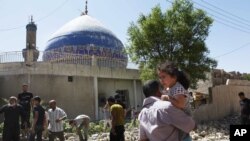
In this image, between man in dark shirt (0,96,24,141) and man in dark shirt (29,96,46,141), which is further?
man in dark shirt (29,96,46,141)

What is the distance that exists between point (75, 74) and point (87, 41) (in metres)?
6.14

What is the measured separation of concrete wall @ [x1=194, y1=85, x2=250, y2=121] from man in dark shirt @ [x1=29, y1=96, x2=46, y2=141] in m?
9.24

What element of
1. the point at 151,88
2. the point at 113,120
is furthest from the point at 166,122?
the point at 113,120

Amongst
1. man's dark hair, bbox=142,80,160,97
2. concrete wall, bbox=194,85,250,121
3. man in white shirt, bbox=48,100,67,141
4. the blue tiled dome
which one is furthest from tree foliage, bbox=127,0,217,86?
man's dark hair, bbox=142,80,160,97

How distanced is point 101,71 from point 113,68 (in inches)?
40.7

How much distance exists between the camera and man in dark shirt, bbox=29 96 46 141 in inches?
392

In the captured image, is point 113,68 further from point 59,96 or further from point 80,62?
point 59,96

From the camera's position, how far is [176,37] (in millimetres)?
17156

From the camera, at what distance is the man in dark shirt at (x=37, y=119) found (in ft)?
32.7

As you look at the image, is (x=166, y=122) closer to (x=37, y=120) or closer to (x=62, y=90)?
(x=37, y=120)

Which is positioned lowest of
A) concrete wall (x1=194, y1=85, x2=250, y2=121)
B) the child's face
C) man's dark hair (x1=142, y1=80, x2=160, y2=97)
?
concrete wall (x1=194, y1=85, x2=250, y2=121)

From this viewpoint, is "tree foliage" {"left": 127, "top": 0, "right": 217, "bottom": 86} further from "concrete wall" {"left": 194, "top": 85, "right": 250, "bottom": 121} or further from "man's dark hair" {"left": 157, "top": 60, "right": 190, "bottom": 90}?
"man's dark hair" {"left": 157, "top": 60, "right": 190, "bottom": 90}

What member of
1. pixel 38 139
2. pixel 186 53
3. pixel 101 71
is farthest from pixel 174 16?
pixel 38 139

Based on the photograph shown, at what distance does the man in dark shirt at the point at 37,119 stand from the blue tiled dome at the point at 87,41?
44.1 ft
